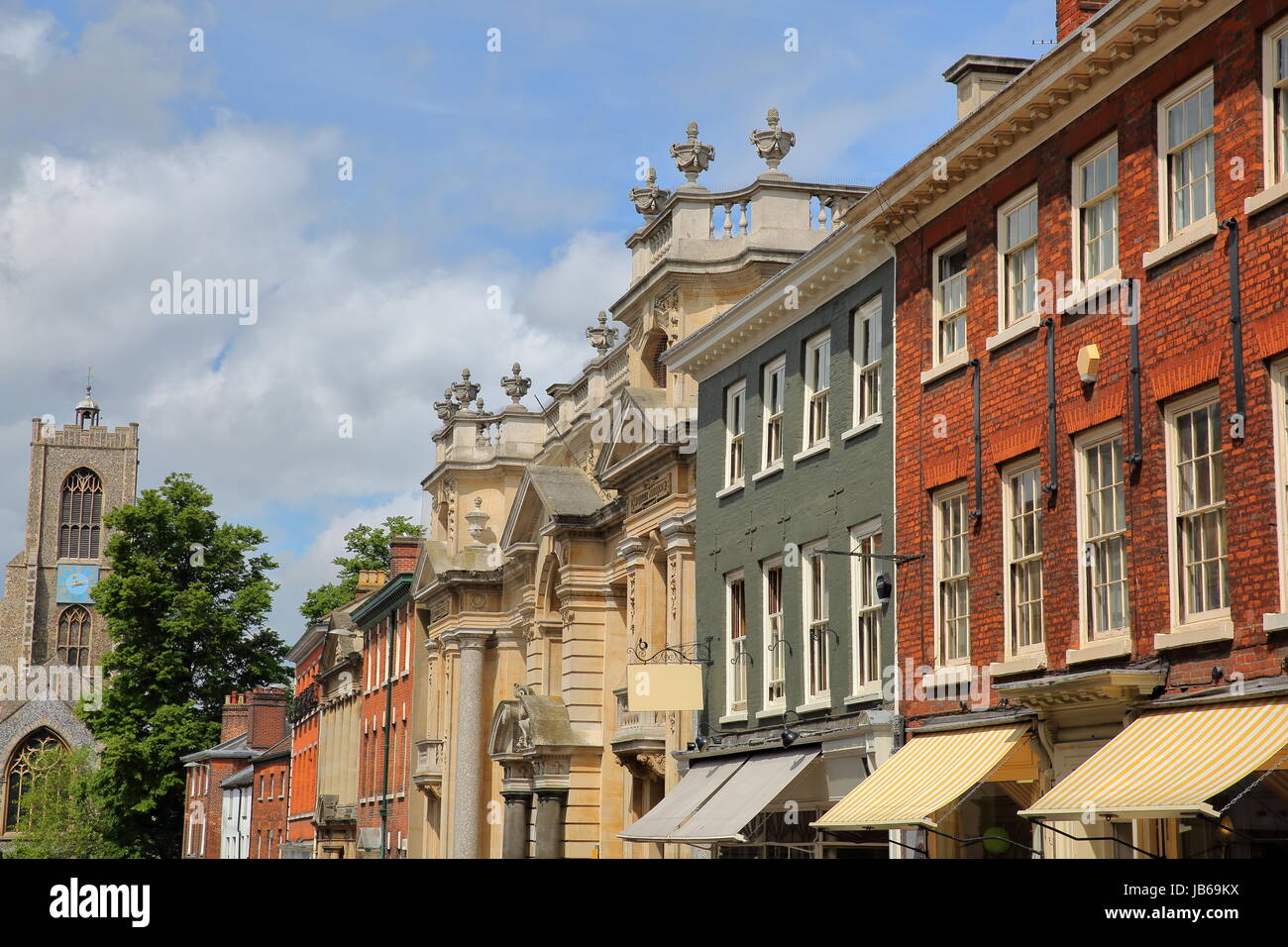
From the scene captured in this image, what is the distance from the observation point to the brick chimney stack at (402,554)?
197 ft

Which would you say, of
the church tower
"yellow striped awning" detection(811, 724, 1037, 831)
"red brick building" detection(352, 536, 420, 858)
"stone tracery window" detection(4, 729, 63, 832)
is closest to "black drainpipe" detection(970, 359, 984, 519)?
"yellow striped awning" detection(811, 724, 1037, 831)

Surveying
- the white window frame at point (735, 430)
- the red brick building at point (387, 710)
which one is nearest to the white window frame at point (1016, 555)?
the white window frame at point (735, 430)

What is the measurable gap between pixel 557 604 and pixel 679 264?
37.8 ft

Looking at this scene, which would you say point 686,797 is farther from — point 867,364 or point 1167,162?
point 1167,162

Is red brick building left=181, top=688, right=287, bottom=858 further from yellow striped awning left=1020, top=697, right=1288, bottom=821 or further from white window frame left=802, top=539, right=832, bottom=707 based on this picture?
yellow striped awning left=1020, top=697, right=1288, bottom=821

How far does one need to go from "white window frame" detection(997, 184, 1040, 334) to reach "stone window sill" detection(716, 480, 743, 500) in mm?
8796

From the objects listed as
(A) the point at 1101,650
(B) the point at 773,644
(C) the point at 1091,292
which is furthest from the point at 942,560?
(B) the point at 773,644

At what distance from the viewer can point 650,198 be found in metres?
36.4

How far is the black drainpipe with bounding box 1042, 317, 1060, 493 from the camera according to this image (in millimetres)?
18875

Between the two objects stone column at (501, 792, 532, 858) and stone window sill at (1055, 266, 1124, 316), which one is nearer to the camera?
stone window sill at (1055, 266, 1124, 316)

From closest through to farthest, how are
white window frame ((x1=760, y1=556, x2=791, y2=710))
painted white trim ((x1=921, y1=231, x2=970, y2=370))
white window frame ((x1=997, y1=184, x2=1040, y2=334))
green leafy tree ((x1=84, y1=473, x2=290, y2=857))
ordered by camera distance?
white window frame ((x1=997, y1=184, x2=1040, y2=334)), painted white trim ((x1=921, y1=231, x2=970, y2=370)), white window frame ((x1=760, y1=556, x2=791, y2=710)), green leafy tree ((x1=84, y1=473, x2=290, y2=857))
